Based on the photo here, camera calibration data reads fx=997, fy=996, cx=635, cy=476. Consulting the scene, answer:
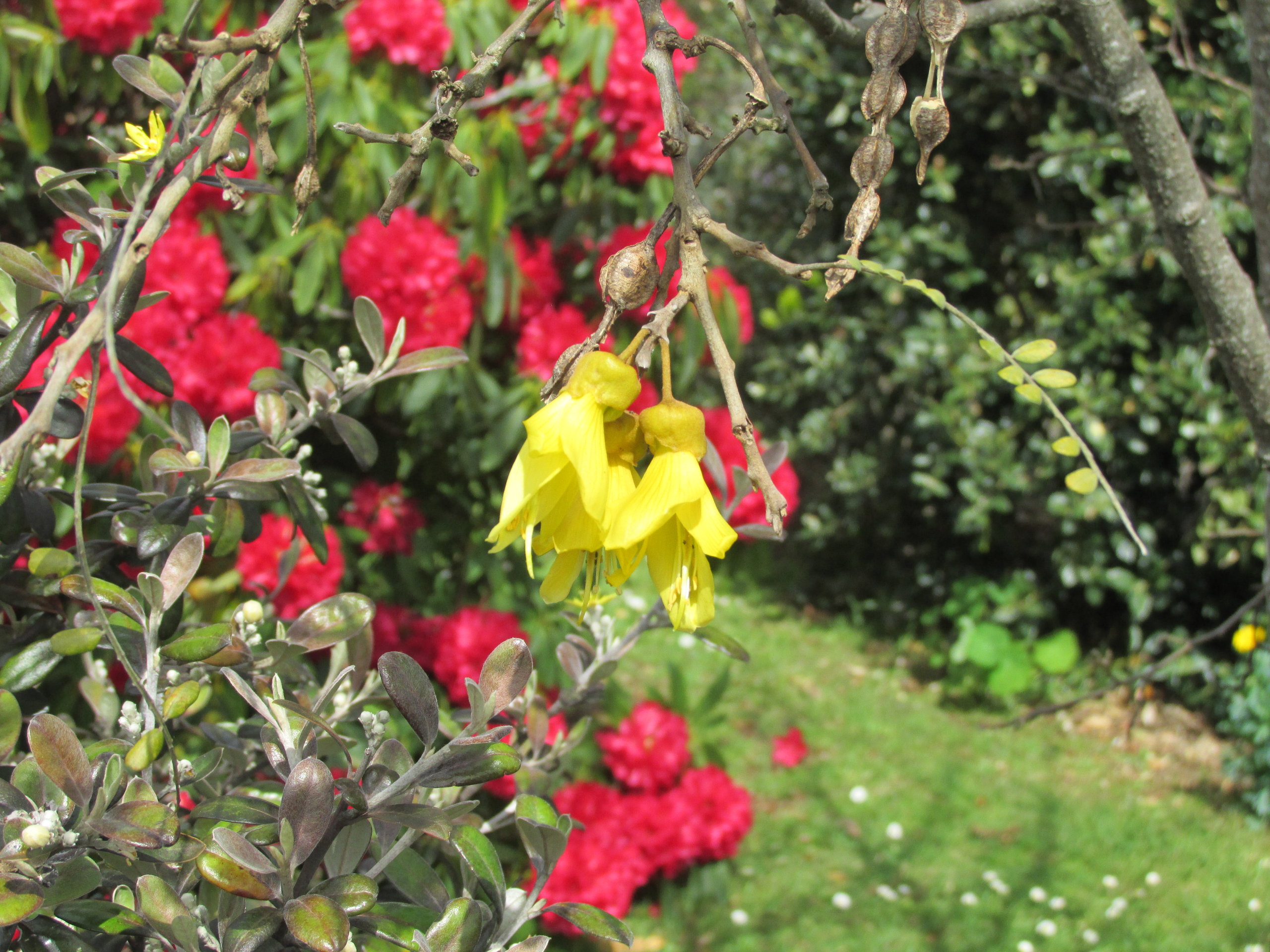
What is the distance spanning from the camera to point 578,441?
0.57 m

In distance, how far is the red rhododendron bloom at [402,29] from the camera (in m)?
1.87

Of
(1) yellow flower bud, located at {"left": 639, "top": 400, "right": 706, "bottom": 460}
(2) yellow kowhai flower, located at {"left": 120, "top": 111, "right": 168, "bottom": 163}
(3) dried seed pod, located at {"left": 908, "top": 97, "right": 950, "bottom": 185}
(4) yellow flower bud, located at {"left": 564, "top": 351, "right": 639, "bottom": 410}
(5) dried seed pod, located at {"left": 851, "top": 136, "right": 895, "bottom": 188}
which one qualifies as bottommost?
(1) yellow flower bud, located at {"left": 639, "top": 400, "right": 706, "bottom": 460}

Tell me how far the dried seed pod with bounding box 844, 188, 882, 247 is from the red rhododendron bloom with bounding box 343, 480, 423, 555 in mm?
1564

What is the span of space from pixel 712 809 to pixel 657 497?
2.19 metres

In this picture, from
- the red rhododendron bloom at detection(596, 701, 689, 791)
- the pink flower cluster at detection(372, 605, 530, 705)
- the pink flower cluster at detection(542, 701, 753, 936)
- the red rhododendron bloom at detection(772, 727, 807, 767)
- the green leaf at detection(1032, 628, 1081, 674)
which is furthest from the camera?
the green leaf at detection(1032, 628, 1081, 674)

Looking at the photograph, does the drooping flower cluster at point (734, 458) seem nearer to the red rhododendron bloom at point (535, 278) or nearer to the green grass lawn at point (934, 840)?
the red rhododendron bloom at point (535, 278)

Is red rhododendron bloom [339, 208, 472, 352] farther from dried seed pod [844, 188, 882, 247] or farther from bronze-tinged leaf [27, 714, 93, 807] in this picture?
dried seed pod [844, 188, 882, 247]

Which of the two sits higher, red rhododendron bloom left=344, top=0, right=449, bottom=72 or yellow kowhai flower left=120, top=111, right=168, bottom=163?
red rhododendron bloom left=344, top=0, right=449, bottom=72

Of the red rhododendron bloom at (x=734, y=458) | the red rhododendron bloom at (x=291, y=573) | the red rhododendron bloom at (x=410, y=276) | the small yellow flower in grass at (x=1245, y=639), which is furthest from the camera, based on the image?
the small yellow flower in grass at (x=1245, y=639)

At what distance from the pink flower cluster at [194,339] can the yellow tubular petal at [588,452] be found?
48.2 inches

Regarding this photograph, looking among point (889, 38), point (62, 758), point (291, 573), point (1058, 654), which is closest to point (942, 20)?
point (889, 38)

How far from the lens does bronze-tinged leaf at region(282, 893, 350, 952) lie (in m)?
0.62

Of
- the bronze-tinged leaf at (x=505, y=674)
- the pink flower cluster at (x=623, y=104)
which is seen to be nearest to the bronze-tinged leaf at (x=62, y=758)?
the bronze-tinged leaf at (x=505, y=674)

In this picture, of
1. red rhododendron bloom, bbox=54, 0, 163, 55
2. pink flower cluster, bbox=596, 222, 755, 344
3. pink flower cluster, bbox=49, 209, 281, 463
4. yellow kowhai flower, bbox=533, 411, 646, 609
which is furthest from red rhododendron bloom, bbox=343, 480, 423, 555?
yellow kowhai flower, bbox=533, 411, 646, 609
